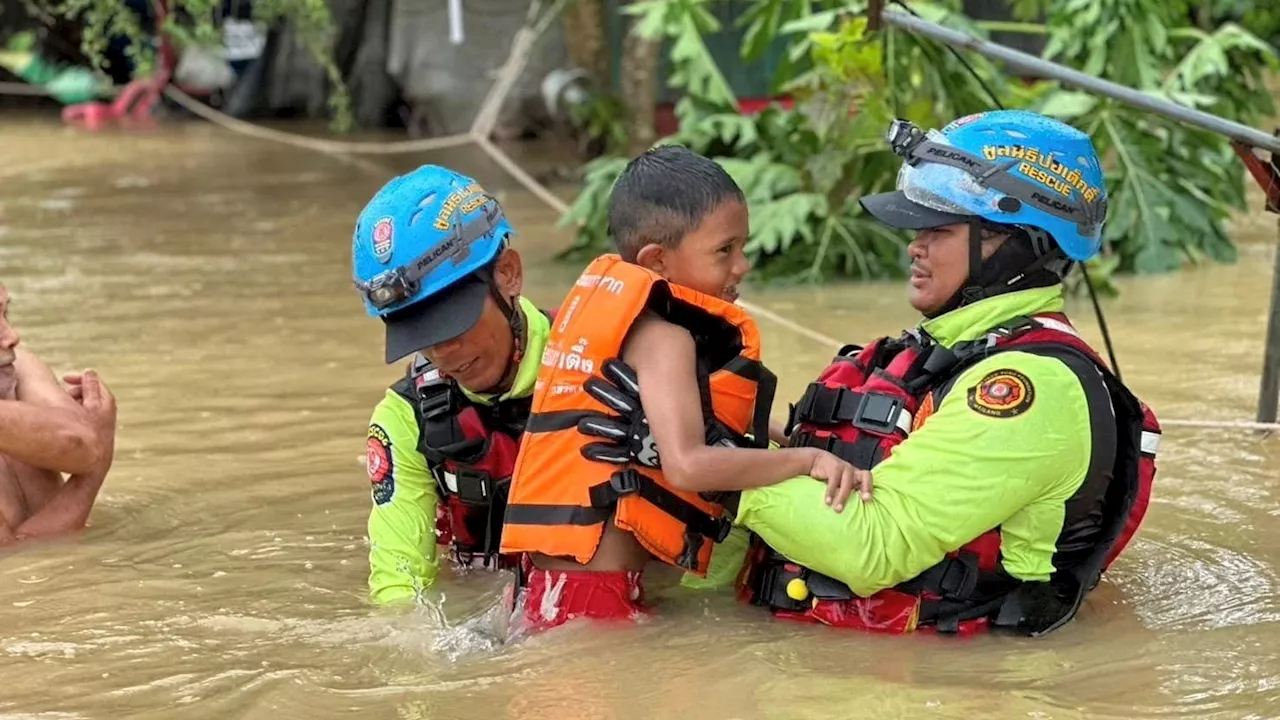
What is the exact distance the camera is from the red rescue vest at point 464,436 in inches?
168

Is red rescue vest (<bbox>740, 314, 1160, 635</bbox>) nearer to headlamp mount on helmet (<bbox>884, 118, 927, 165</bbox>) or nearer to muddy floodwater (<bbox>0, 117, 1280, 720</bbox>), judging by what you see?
muddy floodwater (<bbox>0, 117, 1280, 720</bbox>)

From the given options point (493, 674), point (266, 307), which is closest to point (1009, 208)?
point (493, 674)

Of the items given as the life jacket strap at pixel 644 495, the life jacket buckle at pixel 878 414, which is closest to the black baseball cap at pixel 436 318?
the life jacket strap at pixel 644 495

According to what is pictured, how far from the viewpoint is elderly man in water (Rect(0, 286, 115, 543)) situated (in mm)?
4840

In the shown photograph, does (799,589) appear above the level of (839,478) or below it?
below

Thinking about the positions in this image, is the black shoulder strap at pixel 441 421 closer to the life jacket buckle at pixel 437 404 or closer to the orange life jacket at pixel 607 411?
the life jacket buckle at pixel 437 404

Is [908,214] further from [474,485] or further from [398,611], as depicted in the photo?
[398,611]

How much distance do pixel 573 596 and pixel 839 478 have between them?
721mm

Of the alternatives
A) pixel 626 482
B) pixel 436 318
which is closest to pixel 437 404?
pixel 436 318

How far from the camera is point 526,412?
4336 millimetres

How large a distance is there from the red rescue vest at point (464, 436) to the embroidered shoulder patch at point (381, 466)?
0.32 ft

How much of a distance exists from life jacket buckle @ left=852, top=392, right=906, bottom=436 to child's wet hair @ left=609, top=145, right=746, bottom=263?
562 millimetres

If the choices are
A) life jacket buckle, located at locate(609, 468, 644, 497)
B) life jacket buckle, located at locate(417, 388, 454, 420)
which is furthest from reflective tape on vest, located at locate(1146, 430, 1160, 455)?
life jacket buckle, located at locate(417, 388, 454, 420)

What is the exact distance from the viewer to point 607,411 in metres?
3.87
